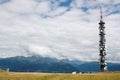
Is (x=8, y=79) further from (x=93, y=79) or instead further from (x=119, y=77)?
(x=119, y=77)

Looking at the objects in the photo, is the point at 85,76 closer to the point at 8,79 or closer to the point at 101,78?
the point at 101,78

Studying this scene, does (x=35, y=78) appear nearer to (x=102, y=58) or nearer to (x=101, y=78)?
(x=101, y=78)

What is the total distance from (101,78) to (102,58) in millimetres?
92488

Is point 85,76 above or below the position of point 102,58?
below

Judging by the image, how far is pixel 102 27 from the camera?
196m

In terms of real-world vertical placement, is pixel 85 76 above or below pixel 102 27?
below

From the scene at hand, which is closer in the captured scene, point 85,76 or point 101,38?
point 85,76

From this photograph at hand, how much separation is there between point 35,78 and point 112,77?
29038mm

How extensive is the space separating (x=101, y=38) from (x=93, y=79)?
97523mm

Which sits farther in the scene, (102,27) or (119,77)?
(102,27)

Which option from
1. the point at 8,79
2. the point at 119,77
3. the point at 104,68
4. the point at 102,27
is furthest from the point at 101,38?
the point at 8,79

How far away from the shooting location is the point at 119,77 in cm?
9875

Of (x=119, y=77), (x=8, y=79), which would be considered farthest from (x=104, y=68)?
(x=8, y=79)

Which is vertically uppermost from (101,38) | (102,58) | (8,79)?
(101,38)
